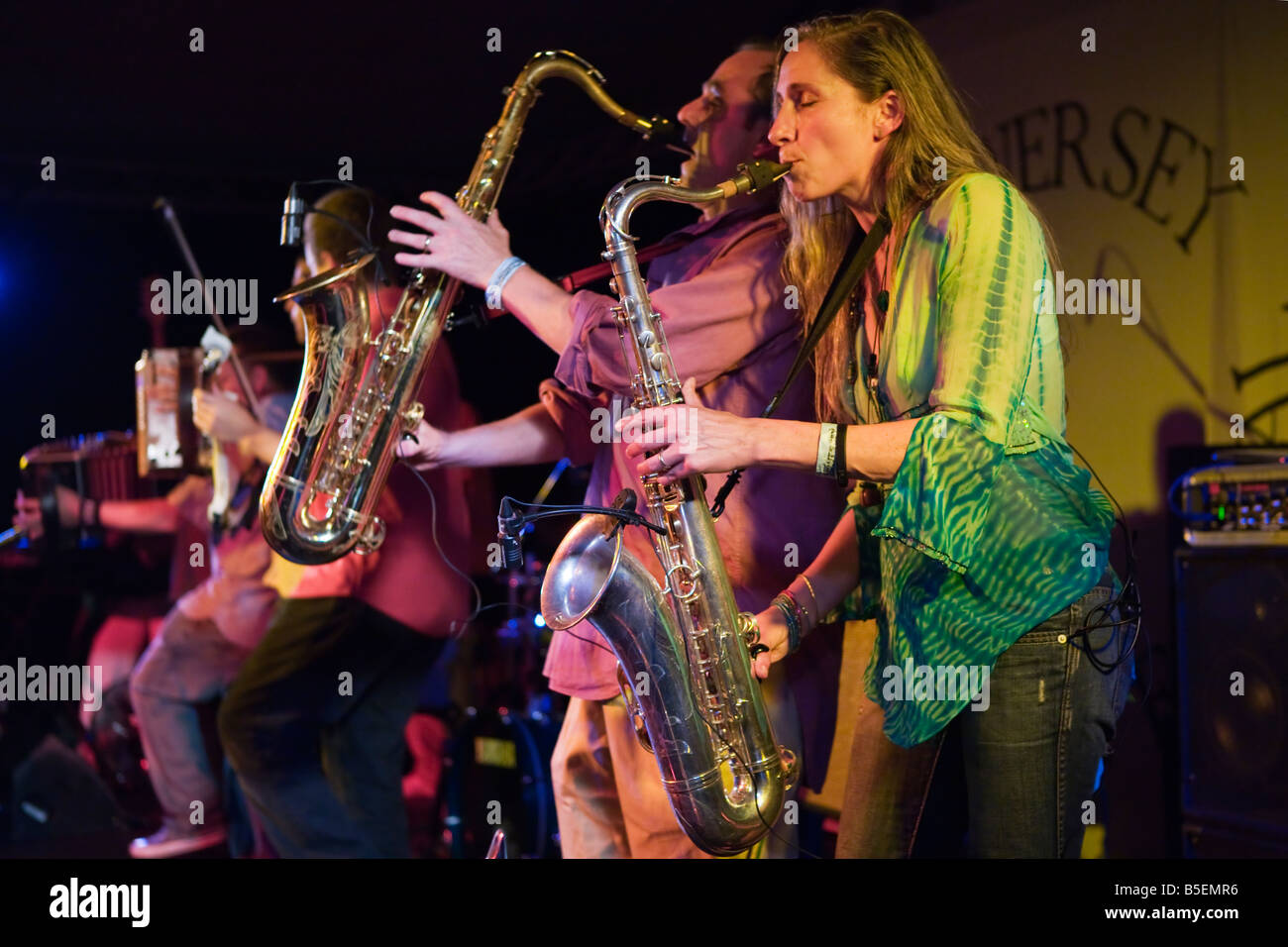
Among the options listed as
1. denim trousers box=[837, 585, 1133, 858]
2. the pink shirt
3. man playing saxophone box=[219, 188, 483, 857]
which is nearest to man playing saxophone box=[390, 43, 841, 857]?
the pink shirt

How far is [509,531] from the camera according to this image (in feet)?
6.93

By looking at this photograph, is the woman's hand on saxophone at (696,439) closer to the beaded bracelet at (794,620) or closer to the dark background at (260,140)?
the beaded bracelet at (794,620)

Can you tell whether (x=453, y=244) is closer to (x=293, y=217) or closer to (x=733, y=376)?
(x=293, y=217)

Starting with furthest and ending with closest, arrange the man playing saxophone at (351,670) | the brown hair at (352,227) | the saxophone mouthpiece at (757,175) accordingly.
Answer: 1. the man playing saxophone at (351,670)
2. the brown hair at (352,227)
3. the saxophone mouthpiece at (757,175)

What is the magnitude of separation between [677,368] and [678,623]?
53 cm

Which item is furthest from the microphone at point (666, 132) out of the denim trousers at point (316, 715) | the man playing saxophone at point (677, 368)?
the denim trousers at point (316, 715)

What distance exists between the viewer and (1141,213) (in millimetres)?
3988

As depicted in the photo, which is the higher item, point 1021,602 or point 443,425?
point 443,425

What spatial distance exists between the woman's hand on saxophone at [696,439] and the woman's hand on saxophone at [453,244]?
2.24 feet

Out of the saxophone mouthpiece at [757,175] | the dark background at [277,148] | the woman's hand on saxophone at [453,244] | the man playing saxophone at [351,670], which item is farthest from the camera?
the dark background at [277,148]

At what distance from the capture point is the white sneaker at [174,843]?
4707 mm

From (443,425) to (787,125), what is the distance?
1697 mm
